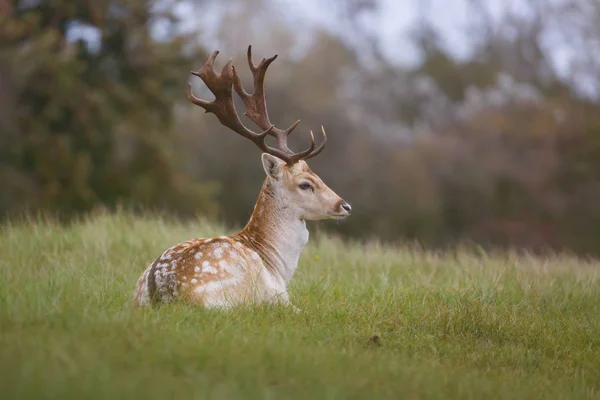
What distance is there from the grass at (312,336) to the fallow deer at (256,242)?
0.78ft

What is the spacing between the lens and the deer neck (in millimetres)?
7227

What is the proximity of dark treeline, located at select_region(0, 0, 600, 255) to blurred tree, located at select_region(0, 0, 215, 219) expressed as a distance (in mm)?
44

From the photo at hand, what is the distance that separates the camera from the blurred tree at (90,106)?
1995cm

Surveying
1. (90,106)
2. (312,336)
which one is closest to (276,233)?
(312,336)

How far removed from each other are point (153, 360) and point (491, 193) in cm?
2492

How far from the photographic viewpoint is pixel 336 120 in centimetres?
3064

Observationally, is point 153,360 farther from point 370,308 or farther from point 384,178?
point 384,178

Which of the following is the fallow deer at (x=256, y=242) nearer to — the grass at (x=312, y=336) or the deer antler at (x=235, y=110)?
the deer antler at (x=235, y=110)

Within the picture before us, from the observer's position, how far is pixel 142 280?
655 cm

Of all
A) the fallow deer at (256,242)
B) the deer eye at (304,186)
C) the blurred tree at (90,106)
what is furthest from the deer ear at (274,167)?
the blurred tree at (90,106)

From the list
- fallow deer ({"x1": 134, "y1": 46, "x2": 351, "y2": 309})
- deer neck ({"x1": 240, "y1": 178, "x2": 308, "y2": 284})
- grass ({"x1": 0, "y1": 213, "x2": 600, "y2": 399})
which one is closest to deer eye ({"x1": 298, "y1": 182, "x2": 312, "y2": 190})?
fallow deer ({"x1": 134, "y1": 46, "x2": 351, "y2": 309})

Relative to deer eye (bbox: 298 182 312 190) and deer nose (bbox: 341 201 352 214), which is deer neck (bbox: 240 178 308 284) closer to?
deer eye (bbox: 298 182 312 190)

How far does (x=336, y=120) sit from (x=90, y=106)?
11711 mm

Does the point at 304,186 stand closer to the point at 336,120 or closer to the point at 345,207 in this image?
the point at 345,207
